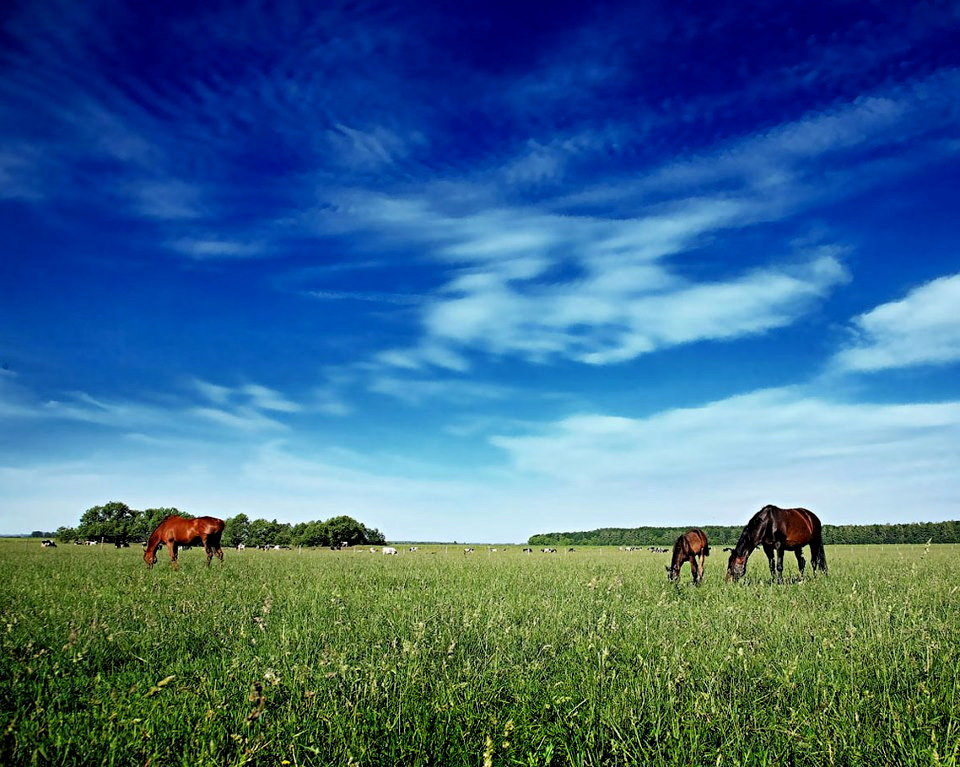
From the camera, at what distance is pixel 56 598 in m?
11.6

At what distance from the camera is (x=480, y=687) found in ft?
17.4

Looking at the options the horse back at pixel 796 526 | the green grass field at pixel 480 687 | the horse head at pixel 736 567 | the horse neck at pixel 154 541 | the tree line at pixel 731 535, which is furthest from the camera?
the tree line at pixel 731 535

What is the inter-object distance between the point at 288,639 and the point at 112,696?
227 centimetres

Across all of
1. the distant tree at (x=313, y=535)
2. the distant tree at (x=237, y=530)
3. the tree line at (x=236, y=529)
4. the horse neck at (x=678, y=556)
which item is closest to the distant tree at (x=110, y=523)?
the tree line at (x=236, y=529)

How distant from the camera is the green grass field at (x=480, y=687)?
4227mm

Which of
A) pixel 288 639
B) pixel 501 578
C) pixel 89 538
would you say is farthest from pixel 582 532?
pixel 288 639

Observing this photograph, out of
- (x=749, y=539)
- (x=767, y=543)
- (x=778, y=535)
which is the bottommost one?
(x=767, y=543)

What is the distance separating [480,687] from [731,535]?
363ft

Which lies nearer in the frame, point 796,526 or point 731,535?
point 796,526

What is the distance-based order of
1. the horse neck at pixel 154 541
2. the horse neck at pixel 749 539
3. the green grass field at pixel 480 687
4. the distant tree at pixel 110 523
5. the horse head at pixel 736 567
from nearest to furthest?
the green grass field at pixel 480 687 → the horse head at pixel 736 567 → the horse neck at pixel 749 539 → the horse neck at pixel 154 541 → the distant tree at pixel 110 523

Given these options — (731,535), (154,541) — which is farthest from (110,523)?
(731,535)

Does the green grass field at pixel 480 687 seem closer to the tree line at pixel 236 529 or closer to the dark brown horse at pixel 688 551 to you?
the dark brown horse at pixel 688 551

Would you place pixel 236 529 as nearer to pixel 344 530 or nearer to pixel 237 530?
pixel 237 530

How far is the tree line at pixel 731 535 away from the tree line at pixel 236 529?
175 feet
